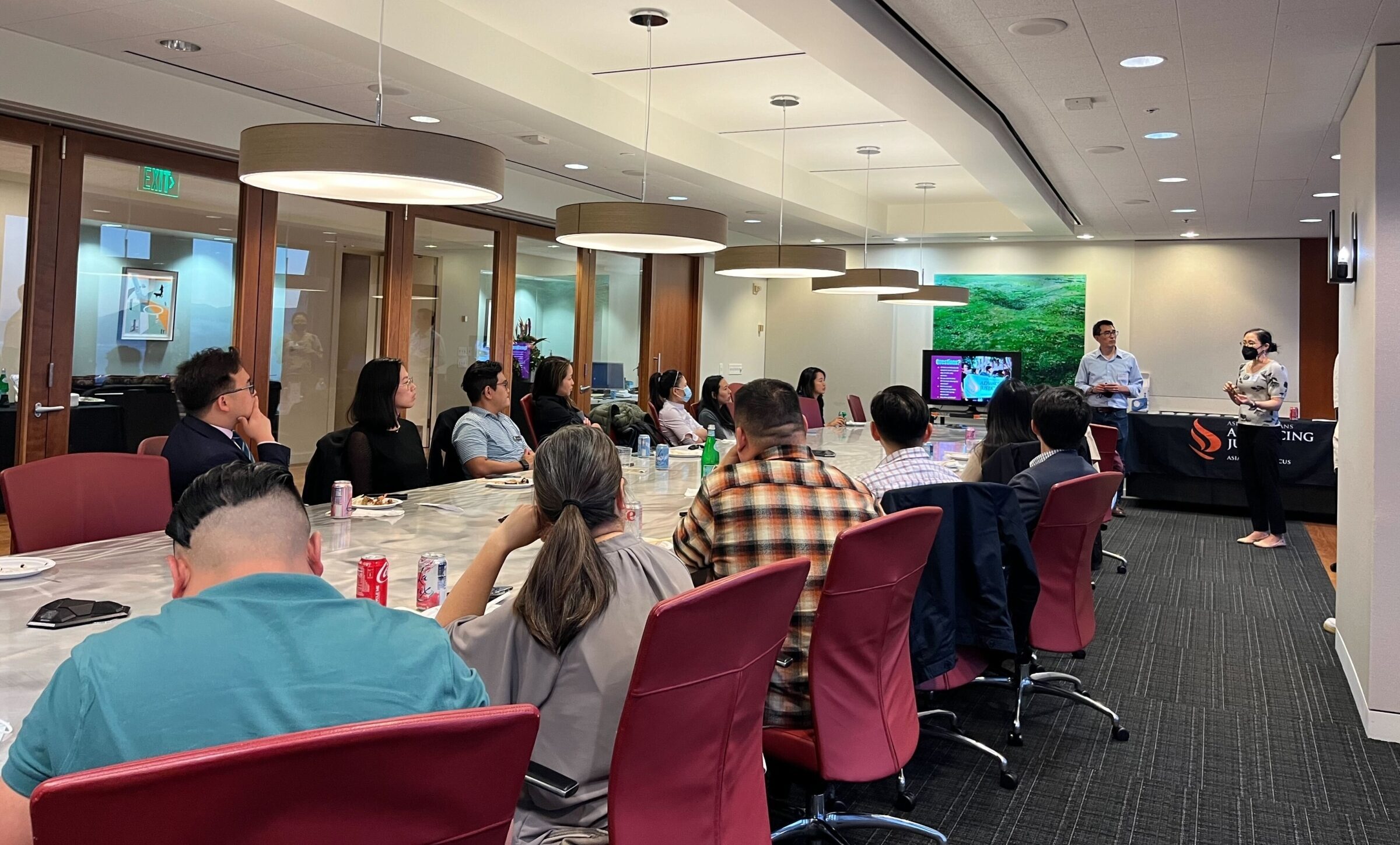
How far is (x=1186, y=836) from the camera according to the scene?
2.96 meters

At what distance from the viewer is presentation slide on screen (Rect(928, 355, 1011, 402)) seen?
11.5 meters

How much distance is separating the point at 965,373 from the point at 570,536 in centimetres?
1054

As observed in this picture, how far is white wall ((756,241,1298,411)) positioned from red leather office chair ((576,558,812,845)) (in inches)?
408

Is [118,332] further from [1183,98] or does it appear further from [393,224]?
[1183,98]

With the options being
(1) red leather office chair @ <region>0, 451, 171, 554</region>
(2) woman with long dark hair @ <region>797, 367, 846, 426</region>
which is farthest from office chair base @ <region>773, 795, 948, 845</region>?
(2) woman with long dark hair @ <region>797, 367, 846, 426</region>

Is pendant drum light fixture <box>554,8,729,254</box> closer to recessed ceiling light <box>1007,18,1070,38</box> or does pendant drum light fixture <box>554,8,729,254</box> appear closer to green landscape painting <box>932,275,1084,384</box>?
recessed ceiling light <box>1007,18,1070,38</box>

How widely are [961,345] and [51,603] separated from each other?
11.3 meters

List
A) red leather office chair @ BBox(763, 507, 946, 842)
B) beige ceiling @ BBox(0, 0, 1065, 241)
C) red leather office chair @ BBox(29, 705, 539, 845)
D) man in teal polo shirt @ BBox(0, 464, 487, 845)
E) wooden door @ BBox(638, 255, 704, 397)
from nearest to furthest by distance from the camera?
red leather office chair @ BBox(29, 705, 539, 845), man in teal polo shirt @ BBox(0, 464, 487, 845), red leather office chair @ BBox(763, 507, 946, 842), beige ceiling @ BBox(0, 0, 1065, 241), wooden door @ BBox(638, 255, 704, 397)

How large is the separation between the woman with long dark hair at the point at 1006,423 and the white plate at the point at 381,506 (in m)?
2.55

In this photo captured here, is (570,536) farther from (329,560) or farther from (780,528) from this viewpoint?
(329,560)

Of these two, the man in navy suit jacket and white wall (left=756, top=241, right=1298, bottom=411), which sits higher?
white wall (left=756, top=241, right=1298, bottom=411)

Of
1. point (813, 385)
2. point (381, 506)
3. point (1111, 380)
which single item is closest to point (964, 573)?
point (381, 506)

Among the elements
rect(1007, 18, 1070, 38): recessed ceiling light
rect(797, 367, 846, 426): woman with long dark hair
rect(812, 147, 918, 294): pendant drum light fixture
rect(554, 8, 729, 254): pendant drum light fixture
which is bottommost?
rect(797, 367, 846, 426): woman with long dark hair

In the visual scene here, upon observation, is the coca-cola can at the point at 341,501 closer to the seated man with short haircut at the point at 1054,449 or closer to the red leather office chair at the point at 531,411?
the seated man with short haircut at the point at 1054,449
